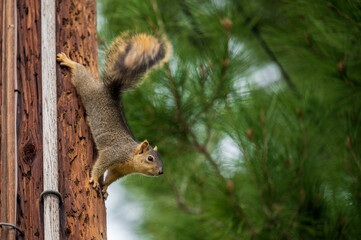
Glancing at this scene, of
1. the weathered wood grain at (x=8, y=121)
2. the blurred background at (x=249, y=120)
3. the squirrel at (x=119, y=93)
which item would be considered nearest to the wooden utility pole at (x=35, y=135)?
the weathered wood grain at (x=8, y=121)

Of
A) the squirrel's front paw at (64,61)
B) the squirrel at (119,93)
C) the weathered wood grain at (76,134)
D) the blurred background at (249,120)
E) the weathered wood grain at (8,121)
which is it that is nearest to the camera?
the weathered wood grain at (8,121)

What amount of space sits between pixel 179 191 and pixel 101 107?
107 cm

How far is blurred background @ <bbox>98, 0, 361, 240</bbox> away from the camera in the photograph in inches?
93.5

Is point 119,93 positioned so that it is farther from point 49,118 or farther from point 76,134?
point 49,118

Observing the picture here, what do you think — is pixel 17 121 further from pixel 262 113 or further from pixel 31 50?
pixel 262 113

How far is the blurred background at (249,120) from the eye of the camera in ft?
7.79

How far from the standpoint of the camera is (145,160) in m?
2.21

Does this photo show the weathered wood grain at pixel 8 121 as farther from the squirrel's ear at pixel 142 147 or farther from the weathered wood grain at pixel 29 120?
the squirrel's ear at pixel 142 147

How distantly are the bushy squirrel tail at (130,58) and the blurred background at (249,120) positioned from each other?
0.41m

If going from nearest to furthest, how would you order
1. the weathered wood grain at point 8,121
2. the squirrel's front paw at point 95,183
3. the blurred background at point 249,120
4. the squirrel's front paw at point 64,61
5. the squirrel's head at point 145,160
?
the weathered wood grain at point 8,121 → the squirrel's front paw at point 95,183 → the squirrel's front paw at point 64,61 → the squirrel's head at point 145,160 → the blurred background at point 249,120

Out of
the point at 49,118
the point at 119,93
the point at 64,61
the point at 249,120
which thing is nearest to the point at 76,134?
the point at 49,118

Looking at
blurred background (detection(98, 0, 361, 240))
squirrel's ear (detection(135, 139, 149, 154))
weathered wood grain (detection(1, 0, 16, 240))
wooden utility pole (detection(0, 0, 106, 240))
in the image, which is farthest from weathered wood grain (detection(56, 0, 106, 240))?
blurred background (detection(98, 0, 361, 240))

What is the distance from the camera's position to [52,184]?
137 cm

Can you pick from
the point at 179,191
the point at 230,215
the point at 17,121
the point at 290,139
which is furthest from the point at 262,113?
the point at 17,121
